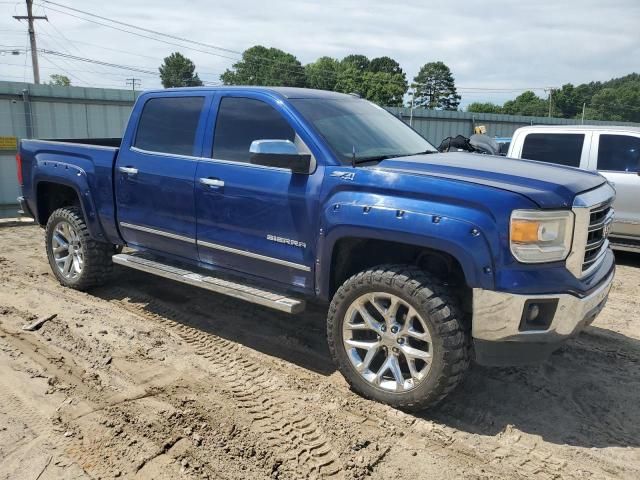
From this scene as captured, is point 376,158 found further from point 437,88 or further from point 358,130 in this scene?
point 437,88

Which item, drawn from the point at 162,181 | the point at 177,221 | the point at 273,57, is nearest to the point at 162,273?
the point at 177,221

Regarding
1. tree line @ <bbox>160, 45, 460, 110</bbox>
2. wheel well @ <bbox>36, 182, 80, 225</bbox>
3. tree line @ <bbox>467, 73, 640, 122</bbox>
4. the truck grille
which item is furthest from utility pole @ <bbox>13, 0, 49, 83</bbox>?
tree line @ <bbox>467, 73, 640, 122</bbox>

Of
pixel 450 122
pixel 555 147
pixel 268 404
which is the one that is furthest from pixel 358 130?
pixel 450 122

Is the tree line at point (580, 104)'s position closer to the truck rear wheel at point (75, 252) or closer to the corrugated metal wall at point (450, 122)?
the corrugated metal wall at point (450, 122)

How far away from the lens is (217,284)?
14.3ft

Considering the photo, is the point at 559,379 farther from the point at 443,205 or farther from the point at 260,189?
the point at 260,189

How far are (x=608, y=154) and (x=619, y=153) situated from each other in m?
0.14

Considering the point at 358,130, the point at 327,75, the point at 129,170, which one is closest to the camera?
the point at 358,130

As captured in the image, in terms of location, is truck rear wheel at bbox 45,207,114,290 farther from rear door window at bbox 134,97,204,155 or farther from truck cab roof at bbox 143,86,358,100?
truck cab roof at bbox 143,86,358,100

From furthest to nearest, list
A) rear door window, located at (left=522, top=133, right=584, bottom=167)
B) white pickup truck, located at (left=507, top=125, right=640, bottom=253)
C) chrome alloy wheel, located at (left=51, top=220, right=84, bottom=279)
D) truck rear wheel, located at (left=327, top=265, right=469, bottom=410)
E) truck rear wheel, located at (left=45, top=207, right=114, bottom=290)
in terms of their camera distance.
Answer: rear door window, located at (left=522, top=133, right=584, bottom=167)
white pickup truck, located at (left=507, top=125, right=640, bottom=253)
chrome alloy wheel, located at (left=51, top=220, right=84, bottom=279)
truck rear wheel, located at (left=45, top=207, right=114, bottom=290)
truck rear wheel, located at (left=327, top=265, right=469, bottom=410)

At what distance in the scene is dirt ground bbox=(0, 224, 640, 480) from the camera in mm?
2973

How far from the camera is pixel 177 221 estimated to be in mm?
4637

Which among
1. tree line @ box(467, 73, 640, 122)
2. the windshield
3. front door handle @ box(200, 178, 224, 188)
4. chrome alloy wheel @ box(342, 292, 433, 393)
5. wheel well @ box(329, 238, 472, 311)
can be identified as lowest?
chrome alloy wheel @ box(342, 292, 433, 393)

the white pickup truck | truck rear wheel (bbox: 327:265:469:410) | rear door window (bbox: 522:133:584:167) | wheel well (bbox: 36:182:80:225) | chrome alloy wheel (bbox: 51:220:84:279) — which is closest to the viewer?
truck rear wheel (bbox: 327:265:469:410)
